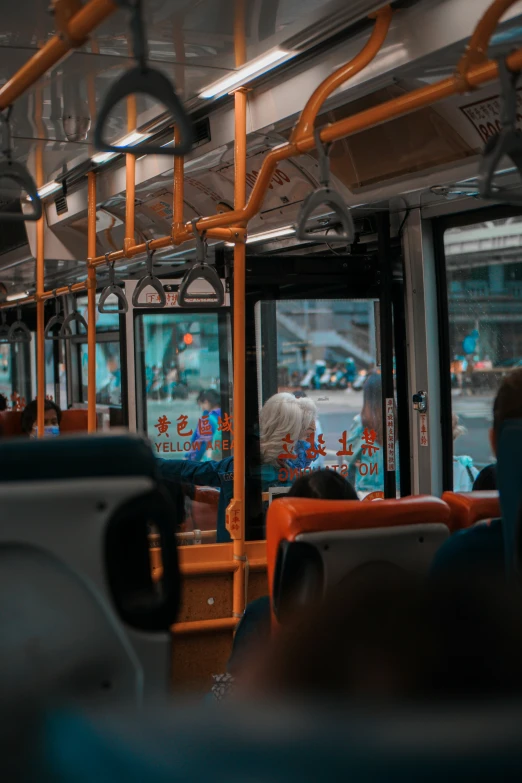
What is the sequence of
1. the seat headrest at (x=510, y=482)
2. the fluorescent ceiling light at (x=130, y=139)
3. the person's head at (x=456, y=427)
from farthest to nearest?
the person's head at (x=456, y=427)
the fluorescent ceiling light at (x=130, y=139)
the seat headrest at (x=510, y=482)

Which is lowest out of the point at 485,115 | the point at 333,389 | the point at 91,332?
the point at 333,389

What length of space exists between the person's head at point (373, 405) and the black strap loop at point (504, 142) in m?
2.95

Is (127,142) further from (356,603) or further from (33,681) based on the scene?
(356,603)

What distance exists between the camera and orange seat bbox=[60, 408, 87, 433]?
7.66 m

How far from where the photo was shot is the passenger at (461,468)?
4.95 meters

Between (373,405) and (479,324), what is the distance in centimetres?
76

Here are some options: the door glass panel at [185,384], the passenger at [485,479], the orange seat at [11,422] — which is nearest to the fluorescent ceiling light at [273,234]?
the door glass panel at [185,384]

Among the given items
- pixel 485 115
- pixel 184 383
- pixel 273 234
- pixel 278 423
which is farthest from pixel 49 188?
pixel 485 115

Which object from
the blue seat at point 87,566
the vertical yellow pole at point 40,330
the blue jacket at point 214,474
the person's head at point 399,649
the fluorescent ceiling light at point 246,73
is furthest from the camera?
the vertical yellow pole at point 40,330

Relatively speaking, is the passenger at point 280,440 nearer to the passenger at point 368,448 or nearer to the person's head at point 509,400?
the passenger at point 368,448

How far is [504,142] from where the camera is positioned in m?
2.16

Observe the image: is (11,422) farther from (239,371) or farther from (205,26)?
(205,26)

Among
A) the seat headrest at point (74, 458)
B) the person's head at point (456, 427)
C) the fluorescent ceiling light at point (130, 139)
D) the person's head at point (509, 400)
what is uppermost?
the fluorescent ceiling light at point (130, 139)

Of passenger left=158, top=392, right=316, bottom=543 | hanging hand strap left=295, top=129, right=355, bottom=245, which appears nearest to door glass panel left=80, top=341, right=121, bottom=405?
passenger left=158, top=392, right=316, bottom=543
